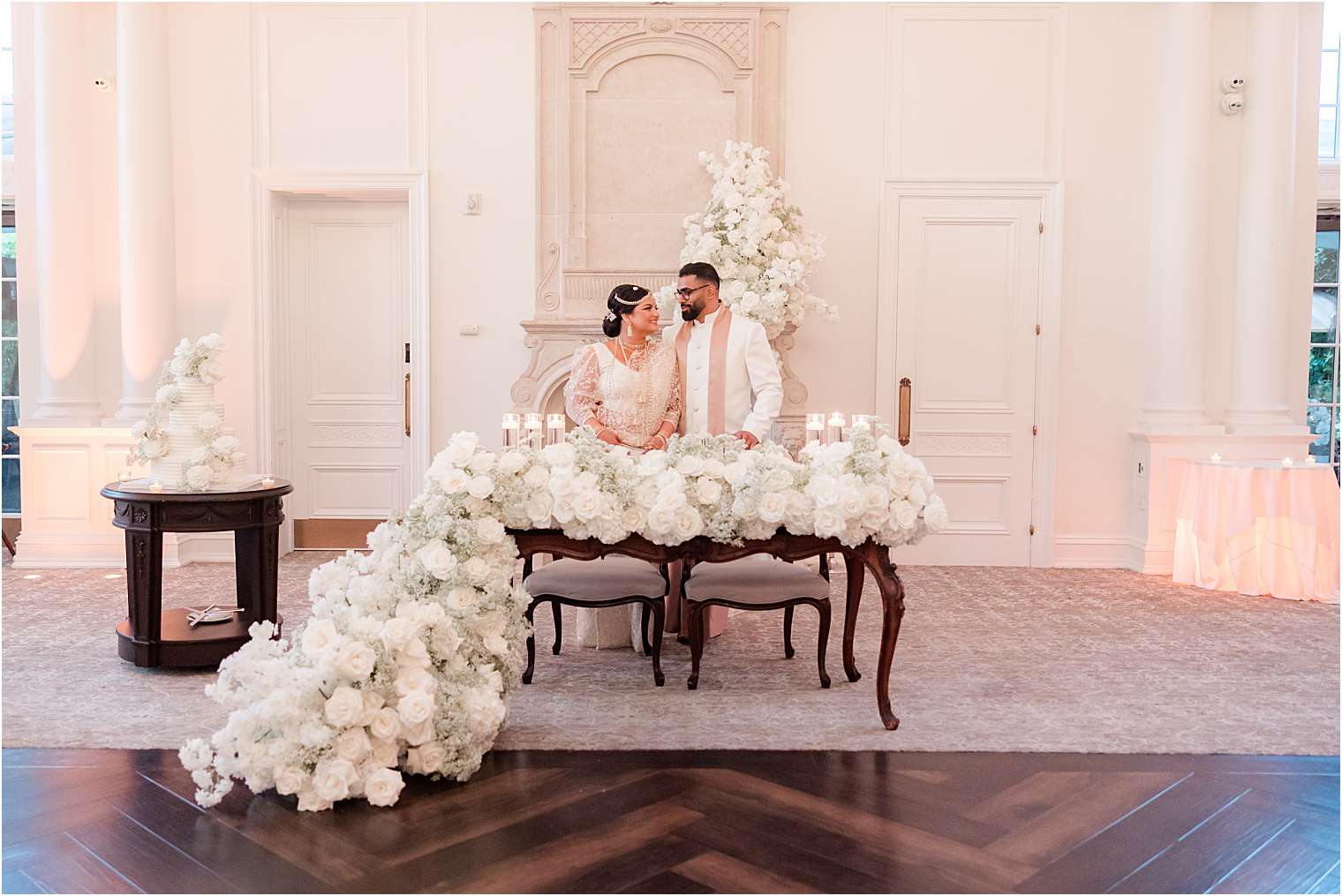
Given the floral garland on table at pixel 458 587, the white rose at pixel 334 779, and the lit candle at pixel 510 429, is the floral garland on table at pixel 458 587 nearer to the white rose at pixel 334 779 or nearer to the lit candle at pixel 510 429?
the white rose at pixel 334 779

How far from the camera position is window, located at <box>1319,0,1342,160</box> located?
815cm

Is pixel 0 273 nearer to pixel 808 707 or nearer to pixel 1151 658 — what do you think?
pixel 808 707

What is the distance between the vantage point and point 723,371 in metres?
5.22

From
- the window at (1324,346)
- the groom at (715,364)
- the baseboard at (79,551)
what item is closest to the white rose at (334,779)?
the groom at (715,364)

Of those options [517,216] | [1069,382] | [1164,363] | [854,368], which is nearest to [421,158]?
[517,216]

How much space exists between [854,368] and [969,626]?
235 centimetres

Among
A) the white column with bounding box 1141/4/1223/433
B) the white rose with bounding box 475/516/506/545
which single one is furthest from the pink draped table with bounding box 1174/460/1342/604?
the white rose with bounding box 475/516/506/545

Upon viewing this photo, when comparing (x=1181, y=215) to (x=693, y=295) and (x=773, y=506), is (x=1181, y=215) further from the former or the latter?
(x=773, y=506)

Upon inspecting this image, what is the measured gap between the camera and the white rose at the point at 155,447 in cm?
498

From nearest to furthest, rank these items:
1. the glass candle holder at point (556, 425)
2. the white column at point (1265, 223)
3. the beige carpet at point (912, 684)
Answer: the beige carpet at point (912, 684), the glass candle holder at point (556, 425), the white column at point (1265, 223)

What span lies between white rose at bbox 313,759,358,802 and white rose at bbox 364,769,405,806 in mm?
51

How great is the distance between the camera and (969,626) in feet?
19.0

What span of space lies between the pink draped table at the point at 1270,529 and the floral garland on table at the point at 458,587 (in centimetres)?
364

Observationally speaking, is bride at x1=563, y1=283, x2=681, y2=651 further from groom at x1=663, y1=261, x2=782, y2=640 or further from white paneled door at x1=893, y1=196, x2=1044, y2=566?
white paneled door at x1=893, y1=196, x2=1044, y2=566
